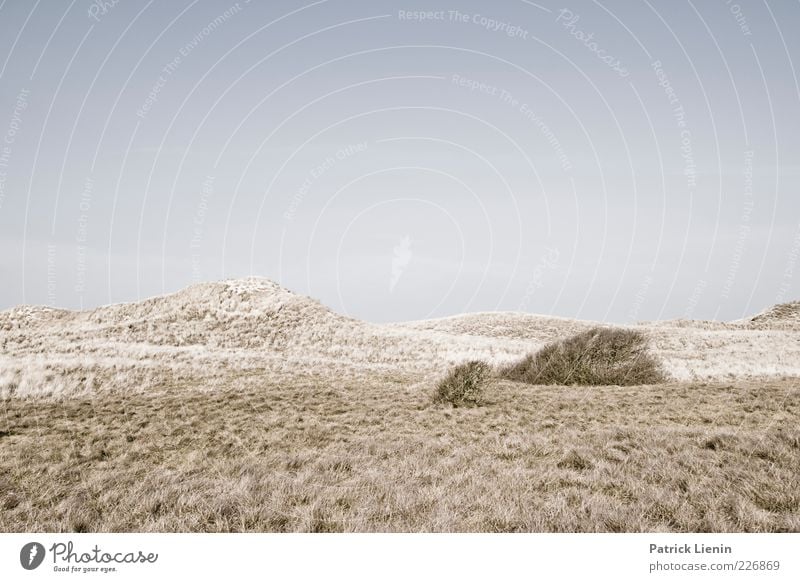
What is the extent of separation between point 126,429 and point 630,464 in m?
11.1

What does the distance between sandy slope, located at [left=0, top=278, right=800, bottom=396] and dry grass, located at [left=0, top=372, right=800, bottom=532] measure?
5.64 metres

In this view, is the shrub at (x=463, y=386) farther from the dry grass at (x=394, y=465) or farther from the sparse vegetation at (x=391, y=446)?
the dry grass at (x=394, y=465)

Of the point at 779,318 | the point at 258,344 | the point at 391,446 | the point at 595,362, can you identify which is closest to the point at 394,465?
the point at 391,446

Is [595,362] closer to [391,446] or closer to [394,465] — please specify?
[391,446]

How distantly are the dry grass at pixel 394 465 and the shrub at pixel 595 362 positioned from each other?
5286 millimetres

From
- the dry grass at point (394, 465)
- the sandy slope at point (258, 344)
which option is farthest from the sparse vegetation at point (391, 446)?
the sandy slope at point (258, 344)

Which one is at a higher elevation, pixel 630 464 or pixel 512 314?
pixel 512 314

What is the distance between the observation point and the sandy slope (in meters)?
19.8

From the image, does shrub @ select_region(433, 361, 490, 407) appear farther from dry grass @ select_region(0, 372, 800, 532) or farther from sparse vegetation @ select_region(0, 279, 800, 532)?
dry grass @ select_region(0, 372, 800, 532)

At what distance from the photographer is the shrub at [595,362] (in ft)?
66.4

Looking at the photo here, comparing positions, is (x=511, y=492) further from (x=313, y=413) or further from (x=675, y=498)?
(x=313, y=413)

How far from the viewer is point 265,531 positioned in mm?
5074
